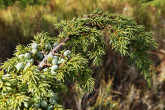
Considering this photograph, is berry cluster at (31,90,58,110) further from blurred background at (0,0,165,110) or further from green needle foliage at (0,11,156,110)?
blurred background at (0,0,165,110)

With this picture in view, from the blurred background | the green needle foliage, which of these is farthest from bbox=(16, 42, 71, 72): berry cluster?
the blurred background

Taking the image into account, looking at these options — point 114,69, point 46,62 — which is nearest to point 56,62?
point 46,62

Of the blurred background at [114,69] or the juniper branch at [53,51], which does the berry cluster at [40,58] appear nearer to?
the juniper branch at [53,51]

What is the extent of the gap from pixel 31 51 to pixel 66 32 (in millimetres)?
123

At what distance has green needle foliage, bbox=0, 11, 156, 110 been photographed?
42 centimetres

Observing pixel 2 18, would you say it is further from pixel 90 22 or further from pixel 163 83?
pixel 163 83

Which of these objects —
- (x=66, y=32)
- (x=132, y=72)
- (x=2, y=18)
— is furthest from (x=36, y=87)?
(x=2, y=18)

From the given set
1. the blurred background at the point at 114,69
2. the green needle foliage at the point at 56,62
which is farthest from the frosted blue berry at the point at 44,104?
the blurred background at the point at 114,69

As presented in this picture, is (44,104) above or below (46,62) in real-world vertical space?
below

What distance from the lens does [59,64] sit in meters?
0.50

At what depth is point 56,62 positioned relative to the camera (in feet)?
1.58

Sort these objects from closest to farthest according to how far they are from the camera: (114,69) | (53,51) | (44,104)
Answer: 1. (44,104)
2. (53,51)
3. (114,69)

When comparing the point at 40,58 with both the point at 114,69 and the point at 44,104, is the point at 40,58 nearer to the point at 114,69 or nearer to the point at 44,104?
the point at 44,104

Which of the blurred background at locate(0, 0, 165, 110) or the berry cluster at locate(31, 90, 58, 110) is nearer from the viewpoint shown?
the berry cluster at locate(31, 90, 58, 110)
